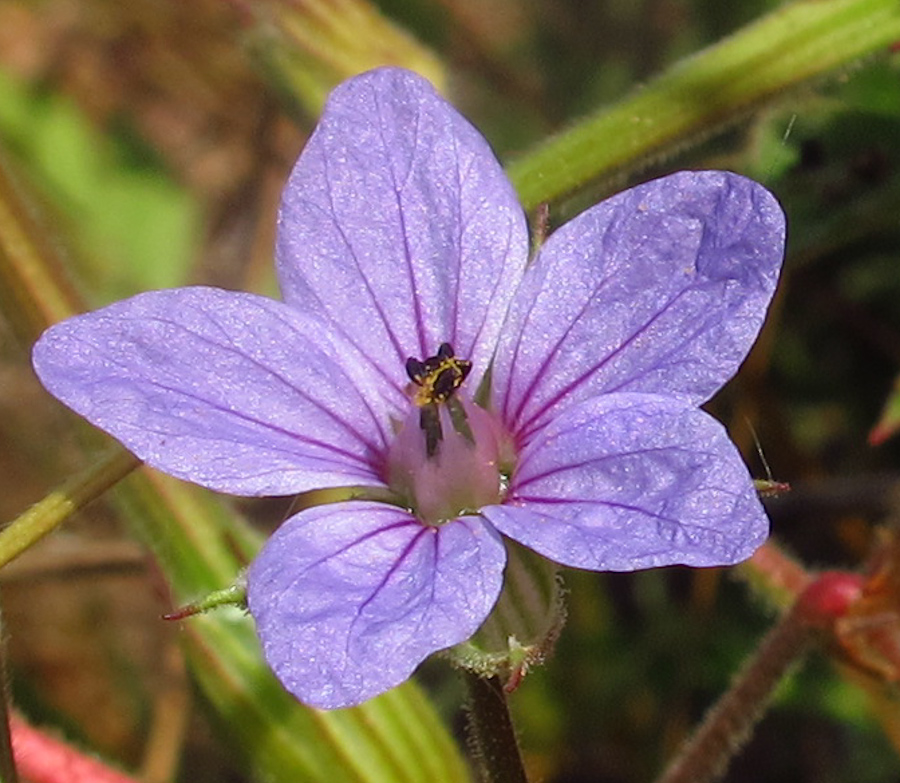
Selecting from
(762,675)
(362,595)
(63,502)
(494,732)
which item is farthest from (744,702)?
(63,502)

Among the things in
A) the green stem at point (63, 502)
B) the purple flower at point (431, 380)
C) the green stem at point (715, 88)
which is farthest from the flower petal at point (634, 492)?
the green stem at point (715, 88)

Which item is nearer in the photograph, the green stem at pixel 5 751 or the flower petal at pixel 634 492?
the flower petal at pixel 634 492

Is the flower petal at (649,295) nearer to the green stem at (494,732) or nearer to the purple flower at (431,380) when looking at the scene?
the purple flower at (431,380)

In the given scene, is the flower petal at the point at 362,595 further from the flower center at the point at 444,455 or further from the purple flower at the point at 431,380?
the flower center at the point at 444,455

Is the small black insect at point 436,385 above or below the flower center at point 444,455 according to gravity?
above

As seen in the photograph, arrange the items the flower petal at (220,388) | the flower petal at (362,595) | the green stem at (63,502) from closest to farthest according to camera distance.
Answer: the flower petal at (362,595), the flower petal at (220,388), the green stem at (63,502)

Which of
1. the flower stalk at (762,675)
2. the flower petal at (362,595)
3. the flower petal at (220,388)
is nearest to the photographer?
the flower petal at (362,595)

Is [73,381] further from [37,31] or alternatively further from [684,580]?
[37,31]

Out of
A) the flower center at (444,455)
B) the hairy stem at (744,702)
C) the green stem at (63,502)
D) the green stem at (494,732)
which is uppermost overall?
the green stem at (63,502)

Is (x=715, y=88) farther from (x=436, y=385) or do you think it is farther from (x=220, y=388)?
(x=220, y=388)
